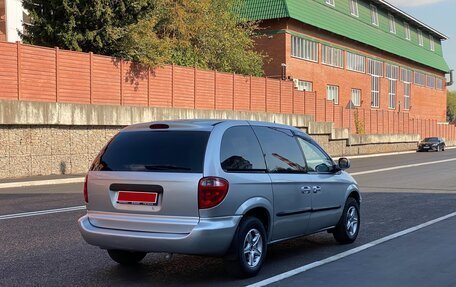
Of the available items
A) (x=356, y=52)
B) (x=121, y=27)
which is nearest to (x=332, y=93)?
(x=356, y=52)

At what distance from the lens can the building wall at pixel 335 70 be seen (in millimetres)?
43844

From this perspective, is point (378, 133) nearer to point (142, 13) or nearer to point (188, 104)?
point (188, 104)

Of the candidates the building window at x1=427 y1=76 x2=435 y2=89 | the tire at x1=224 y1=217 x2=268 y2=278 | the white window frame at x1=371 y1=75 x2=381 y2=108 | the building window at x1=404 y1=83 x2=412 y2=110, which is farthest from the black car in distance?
the tire at x1=224 y1=217 x2=268 y2=278

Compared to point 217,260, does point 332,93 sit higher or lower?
higher

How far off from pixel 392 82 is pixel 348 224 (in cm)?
5972

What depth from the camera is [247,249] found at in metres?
6.28

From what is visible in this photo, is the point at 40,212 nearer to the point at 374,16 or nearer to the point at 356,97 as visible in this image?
the point at 356,97

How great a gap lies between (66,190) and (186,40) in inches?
673

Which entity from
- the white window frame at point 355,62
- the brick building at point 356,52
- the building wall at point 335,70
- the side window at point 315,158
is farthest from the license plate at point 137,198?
the white window frame at point 355,62

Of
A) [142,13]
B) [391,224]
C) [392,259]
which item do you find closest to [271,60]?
[142,13]

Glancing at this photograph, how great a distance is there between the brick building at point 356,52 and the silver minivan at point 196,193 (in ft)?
121

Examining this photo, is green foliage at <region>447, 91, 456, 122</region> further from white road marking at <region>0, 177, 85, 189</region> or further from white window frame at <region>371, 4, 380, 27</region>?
white road marking at <region>0, 177, 85, 189</region>

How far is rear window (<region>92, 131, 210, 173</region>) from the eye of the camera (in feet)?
19.7

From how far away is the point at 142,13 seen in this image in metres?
24.8
